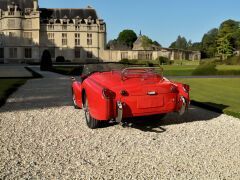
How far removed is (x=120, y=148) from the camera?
5.88 metres

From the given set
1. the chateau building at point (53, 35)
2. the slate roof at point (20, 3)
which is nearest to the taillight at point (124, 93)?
the chateau building at point (53, 35)

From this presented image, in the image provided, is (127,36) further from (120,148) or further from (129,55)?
(120,148)

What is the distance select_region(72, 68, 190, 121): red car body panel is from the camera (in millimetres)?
6824

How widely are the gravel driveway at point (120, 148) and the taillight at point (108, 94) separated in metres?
0.67

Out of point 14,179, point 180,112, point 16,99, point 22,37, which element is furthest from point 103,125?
point 22,37

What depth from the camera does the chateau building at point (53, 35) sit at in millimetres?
76188

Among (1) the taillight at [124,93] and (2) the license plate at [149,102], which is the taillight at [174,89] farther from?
(1) the taillight at [124,93]

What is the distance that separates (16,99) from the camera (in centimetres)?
1208

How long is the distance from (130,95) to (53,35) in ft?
245

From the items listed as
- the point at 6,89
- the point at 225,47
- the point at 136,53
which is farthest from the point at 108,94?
the point at 136,53

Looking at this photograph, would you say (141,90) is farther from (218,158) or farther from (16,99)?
(16,99)

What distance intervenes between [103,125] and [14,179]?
3.39 m

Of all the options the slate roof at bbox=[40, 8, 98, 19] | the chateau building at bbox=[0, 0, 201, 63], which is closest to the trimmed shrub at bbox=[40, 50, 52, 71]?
the chateau building at bbox=[0, 0, 201, 63]

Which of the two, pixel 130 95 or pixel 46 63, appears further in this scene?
pixel 46 63
